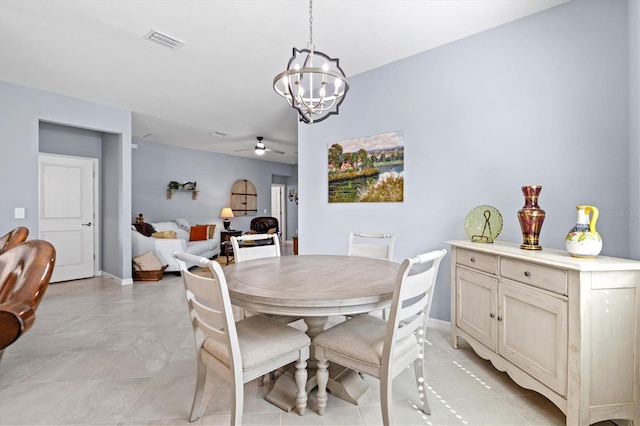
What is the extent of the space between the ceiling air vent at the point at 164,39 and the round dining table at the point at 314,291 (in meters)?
2.07

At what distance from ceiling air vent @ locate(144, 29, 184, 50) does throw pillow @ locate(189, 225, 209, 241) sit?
4444 millimetres

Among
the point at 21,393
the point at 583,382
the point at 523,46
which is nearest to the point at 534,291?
the point at 583,382

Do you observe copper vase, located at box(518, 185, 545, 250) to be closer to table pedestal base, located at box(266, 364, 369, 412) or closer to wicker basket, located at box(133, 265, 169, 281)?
table pedestal base, located at box(266, 364, 369, 412)

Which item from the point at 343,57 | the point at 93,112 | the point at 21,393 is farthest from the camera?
the point at 93,112

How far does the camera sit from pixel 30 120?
3701 millimetres

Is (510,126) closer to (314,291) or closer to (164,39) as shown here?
(314,291)

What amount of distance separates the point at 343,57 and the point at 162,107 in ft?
9.62

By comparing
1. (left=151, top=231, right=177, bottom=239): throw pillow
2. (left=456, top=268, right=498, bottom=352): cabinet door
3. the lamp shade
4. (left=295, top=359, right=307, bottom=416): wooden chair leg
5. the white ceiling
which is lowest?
(left=295, top=359, right=307, bottom=416): wooden chair leg

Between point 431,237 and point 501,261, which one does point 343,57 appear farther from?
point 501,261

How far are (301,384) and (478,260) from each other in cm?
145

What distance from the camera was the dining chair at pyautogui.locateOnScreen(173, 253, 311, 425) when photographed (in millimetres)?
1268

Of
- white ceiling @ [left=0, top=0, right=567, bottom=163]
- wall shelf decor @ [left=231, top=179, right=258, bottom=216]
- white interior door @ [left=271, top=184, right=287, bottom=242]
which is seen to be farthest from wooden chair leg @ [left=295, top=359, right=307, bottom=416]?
white interior door @ [left=271, top=184, right=287, bottom=242]

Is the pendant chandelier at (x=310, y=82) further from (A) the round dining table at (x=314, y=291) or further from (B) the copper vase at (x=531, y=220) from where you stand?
(B) the copper vase at (x=531, y=220)

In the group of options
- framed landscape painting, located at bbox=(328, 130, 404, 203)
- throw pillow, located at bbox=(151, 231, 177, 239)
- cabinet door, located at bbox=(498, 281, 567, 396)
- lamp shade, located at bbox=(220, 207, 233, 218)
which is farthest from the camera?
lamp shade, located at bbox=(220, 207, 233, 218)
